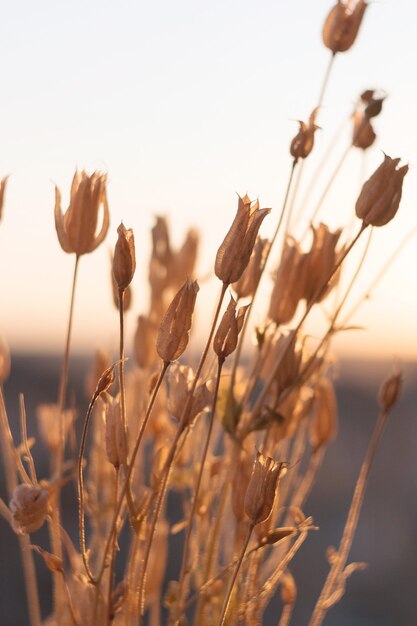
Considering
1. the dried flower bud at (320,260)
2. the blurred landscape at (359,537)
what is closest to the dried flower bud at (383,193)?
the dried flower bud at (320,260)

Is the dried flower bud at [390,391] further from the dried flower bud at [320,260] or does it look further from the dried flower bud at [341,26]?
the dried flower bud at [341,26]

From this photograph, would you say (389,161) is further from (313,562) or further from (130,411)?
(313,562)

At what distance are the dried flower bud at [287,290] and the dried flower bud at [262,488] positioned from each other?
124 mm

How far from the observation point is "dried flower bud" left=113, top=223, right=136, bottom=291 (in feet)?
1.23

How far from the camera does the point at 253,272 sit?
466 millimetres

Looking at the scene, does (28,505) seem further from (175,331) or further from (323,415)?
(323,415)

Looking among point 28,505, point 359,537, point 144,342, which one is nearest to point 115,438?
point 28,505

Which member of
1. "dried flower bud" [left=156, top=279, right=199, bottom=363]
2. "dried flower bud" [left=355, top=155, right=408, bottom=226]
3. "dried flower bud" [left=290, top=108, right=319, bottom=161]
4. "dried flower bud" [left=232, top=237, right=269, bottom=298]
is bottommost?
"dried flower bud" [left=156, top=279, right=199, bottom=363]

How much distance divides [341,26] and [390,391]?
0.23 meters

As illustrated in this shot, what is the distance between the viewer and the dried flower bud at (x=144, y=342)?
544 mm

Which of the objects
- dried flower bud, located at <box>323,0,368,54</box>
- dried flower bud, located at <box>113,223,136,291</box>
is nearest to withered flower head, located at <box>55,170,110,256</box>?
dried flower bud, located at <box>113,223,136,291</box>

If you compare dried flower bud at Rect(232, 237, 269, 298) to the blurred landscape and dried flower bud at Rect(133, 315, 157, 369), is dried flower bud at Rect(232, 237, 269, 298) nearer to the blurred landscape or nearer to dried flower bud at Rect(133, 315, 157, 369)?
dried flower bud at Rect(133, 315, 157, 369)

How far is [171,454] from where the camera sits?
38cm

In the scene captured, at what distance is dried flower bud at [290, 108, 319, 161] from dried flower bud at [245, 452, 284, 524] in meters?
0.18
